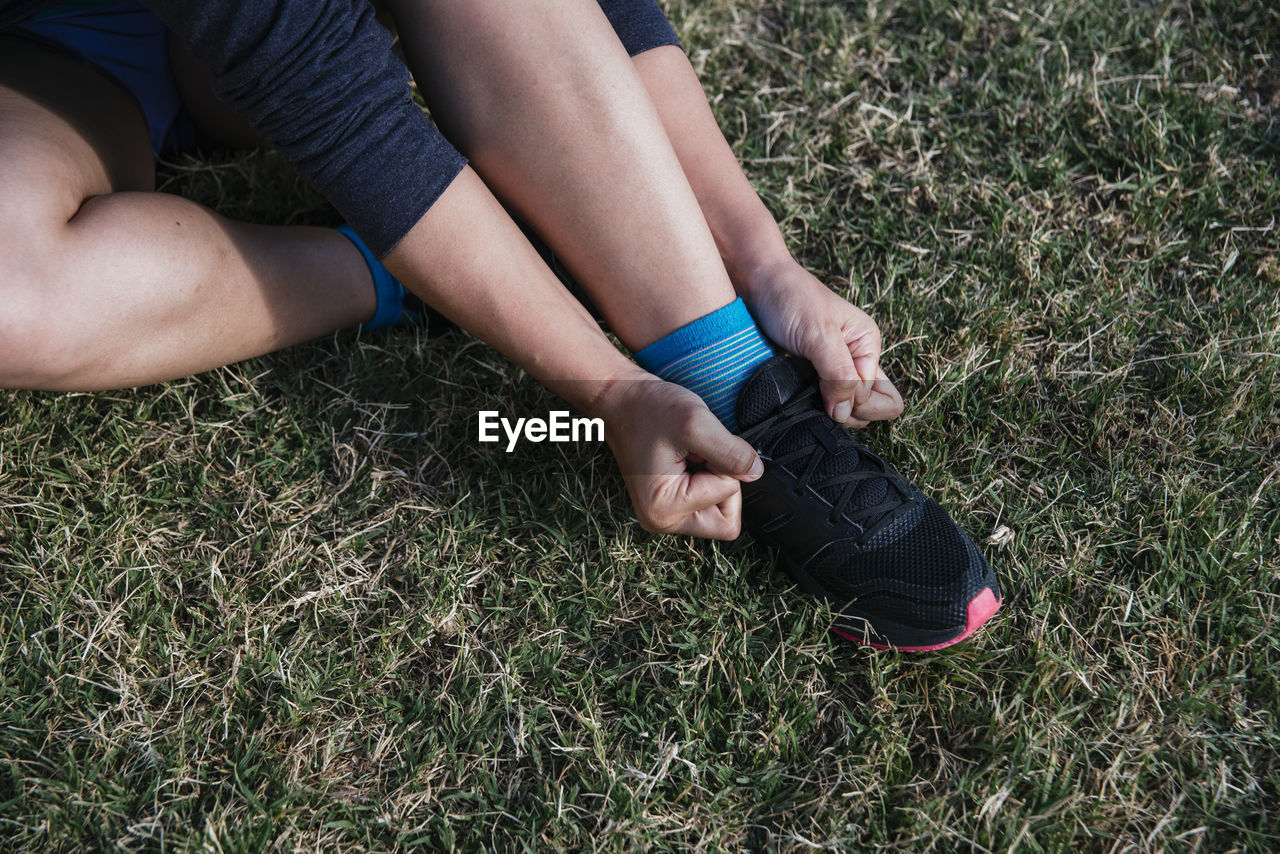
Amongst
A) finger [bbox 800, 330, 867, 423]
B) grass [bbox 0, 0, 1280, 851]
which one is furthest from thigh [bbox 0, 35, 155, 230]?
finger [bbox 800, 330, 867, 423]

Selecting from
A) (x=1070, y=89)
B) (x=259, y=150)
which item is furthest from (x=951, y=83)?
(x=259, y=150)

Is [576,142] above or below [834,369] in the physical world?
above

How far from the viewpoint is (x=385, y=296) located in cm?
183

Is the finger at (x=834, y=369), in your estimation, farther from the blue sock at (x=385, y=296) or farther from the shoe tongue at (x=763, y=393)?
the blue sock at (x=385, y=296)

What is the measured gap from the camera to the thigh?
1373mm

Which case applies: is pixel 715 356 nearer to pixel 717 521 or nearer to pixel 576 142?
pixel 717 521

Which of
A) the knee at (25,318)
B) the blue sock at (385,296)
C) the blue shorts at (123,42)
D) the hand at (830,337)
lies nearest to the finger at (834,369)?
the hand at (830,337)

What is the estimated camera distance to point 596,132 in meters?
1.44

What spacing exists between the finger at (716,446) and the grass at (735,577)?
0.77 ft

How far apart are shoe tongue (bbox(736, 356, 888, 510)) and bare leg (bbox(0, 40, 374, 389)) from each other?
2.68 feet

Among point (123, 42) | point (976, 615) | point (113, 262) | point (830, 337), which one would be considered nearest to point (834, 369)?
point (830, 337)

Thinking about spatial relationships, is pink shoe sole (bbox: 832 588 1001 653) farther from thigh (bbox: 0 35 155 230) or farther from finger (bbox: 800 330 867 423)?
thigh (bbox: 0 35 155 230)

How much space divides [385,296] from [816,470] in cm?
93

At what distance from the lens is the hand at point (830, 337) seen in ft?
5.05
